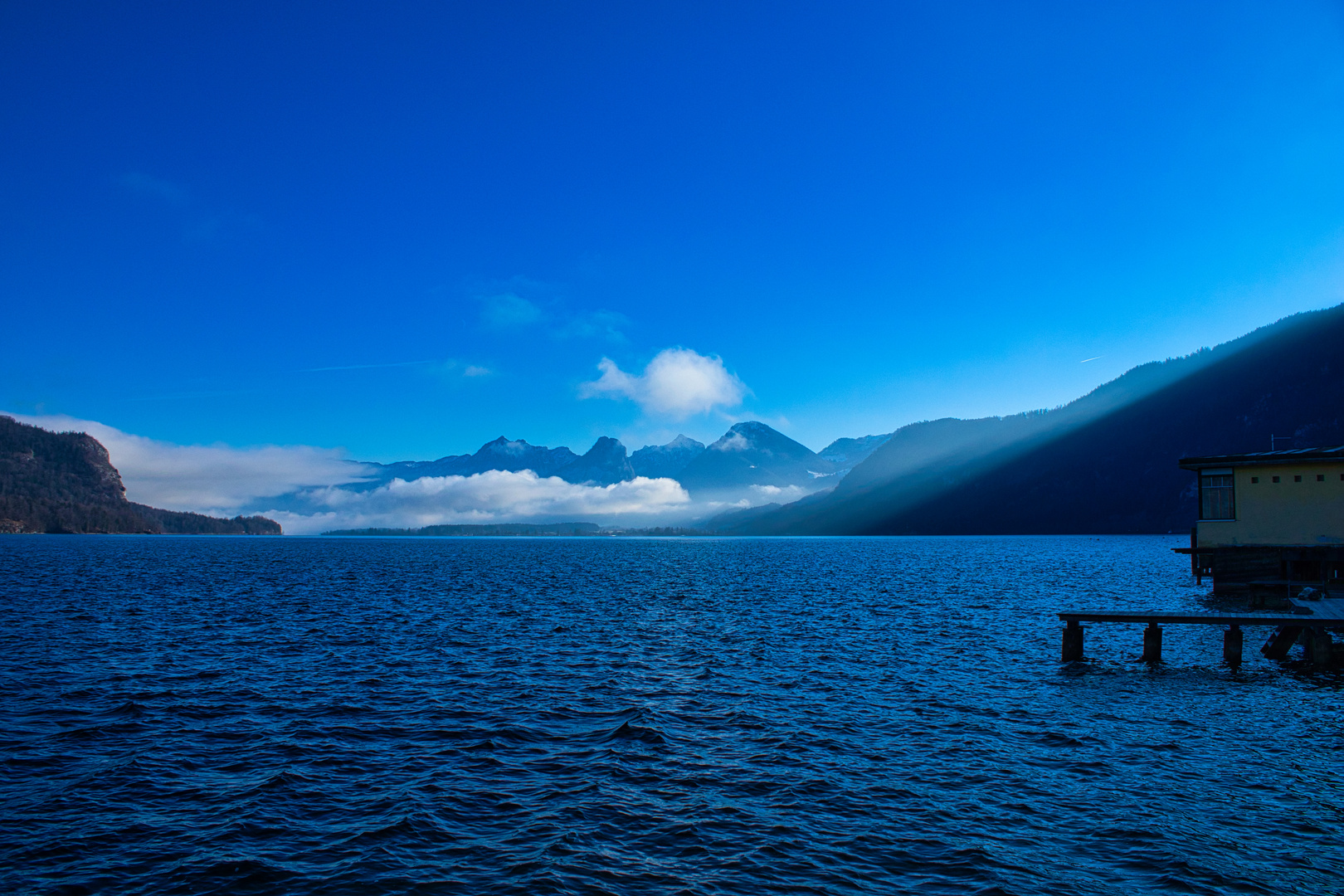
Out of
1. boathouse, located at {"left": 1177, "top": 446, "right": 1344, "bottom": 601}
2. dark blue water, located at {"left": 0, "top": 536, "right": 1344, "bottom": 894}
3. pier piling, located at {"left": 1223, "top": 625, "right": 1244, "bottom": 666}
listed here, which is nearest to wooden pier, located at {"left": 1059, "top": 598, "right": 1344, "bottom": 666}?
pier piling, located at {"left": 1223, "top": 625, "right": 1244, "bottom": 666}

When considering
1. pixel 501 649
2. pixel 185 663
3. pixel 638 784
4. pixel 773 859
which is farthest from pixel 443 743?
pixel 185 663

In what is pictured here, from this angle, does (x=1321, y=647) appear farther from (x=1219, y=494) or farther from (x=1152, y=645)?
(x=1219, y=494)

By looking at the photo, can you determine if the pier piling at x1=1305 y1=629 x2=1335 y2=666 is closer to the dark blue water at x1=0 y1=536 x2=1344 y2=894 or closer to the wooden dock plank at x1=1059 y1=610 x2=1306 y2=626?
the wooden dock plank at x1=1059 y1=610 x2=1306 y2=626

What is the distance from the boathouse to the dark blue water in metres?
17.0

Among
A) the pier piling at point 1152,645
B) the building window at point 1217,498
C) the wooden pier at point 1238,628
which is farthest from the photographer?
the building window at point 1217,498

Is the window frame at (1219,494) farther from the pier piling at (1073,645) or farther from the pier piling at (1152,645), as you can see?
the pier piling at (1073,645)

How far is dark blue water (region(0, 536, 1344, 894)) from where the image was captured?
1673 centimetres

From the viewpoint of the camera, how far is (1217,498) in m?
64.7

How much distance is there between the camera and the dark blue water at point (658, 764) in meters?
16.7

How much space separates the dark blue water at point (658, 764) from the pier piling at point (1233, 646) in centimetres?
130

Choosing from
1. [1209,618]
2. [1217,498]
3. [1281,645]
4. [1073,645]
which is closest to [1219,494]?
[1217,498]

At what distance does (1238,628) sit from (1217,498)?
29625mm

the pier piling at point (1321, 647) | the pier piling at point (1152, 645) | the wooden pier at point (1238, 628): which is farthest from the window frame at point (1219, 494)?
the pier piling at point (1152, 645)

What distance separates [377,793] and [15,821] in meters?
8.98
